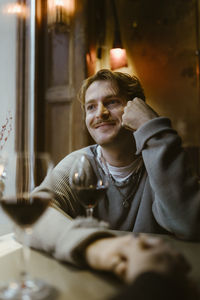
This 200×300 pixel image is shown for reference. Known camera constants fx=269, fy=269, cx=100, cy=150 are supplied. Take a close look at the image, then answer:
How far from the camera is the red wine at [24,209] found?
1.65 ft

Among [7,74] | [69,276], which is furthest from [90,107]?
[69,276]

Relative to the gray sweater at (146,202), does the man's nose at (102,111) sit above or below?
above

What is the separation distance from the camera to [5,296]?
1.36 ft

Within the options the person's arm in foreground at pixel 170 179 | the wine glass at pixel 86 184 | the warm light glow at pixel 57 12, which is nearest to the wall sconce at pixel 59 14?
the warm light glow at pixel 57 12

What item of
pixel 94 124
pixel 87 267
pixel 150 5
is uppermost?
pixel 150 5

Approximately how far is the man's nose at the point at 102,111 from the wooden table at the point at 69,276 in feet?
2.58

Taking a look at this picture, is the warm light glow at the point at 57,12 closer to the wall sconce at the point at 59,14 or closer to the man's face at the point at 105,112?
the wall sconce at the point at 59,14

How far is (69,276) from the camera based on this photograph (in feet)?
1.61

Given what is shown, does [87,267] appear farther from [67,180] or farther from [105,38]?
[105,38]

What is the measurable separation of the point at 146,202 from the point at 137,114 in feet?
1.22

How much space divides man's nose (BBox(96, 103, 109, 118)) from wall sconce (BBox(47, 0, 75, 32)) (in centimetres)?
101

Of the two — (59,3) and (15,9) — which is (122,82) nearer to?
(15,9)

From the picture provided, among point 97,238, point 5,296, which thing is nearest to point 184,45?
point 97,238

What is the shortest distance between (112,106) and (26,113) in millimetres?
577
